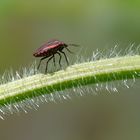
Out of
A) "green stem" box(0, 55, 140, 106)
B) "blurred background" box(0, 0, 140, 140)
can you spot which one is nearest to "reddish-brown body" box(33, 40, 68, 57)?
"green stem" box(0, 55, 140, 106)

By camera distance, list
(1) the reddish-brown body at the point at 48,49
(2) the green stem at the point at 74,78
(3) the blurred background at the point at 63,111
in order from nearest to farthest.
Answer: (2) the green stem at the point at 74,78
(1) the reddish-brown body at the point at 48,49
(3) the blurred background at the point at 63,111

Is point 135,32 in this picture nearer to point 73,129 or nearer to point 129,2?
point 129,2

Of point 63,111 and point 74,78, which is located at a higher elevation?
point 74,78

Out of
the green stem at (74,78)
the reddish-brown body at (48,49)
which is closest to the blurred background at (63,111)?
the reddish-brown body at (48,49)

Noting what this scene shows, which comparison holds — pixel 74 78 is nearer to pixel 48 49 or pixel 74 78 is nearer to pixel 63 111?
pixel 48 49

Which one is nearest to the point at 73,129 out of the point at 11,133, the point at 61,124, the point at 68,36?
the point at 61,124

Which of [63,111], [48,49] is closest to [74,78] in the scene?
[48,49]

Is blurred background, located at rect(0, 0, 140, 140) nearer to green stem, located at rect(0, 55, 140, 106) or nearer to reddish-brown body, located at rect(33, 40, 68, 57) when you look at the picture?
reddish-brown body, located at rect(33, 40, 68, 57)

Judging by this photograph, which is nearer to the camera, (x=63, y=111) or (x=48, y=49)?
(x=48, y=49)

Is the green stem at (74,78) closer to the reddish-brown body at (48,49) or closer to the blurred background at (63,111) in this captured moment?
the reddish-brown body at (48,49)
